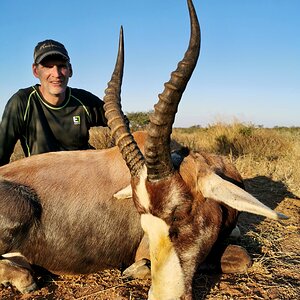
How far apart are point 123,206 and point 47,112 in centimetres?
296

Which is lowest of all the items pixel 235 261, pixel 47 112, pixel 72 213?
pixel 235 261

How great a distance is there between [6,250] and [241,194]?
261cm

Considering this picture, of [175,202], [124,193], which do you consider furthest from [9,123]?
[175,202]

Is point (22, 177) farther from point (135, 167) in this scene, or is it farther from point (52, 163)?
point (135, 167)

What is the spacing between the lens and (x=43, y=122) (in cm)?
682

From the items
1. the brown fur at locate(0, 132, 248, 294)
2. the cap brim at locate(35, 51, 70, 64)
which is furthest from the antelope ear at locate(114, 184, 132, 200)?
the cap brim at locate(35, 51, 70, 64)

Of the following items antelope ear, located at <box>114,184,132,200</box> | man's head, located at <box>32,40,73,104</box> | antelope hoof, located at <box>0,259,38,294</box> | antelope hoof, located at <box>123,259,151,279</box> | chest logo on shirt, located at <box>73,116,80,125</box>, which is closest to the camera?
antelope hoof, located at <box>0,259,38,294</box>

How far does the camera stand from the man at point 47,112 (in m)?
6.68

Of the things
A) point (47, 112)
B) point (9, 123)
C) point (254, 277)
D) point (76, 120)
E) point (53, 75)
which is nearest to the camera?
point (254, 277)

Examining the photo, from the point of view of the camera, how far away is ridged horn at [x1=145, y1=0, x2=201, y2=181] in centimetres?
328

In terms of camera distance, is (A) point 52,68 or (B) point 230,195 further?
(A) point 52,68

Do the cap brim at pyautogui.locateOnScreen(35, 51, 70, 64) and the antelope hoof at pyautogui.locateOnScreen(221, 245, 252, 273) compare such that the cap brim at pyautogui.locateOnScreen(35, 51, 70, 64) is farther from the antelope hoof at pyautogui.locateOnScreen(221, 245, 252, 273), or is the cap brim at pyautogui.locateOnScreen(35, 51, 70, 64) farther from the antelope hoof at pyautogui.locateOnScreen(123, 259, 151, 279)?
the antelope hoof at pyautogui.locateOnScreen(221, 245, 252, 273)

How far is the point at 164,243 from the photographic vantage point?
3.47 metres

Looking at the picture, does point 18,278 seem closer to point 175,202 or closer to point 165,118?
point 175,202
